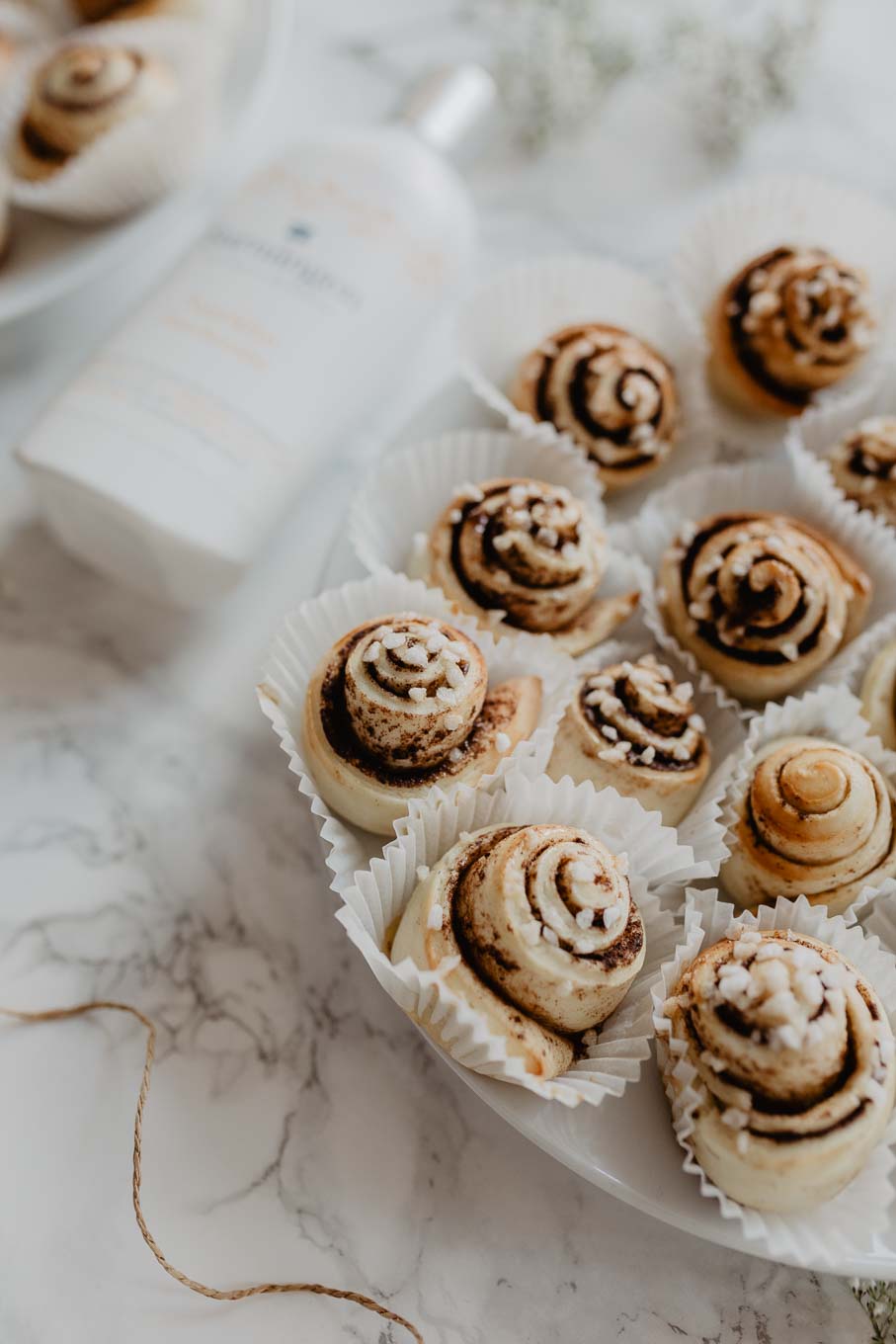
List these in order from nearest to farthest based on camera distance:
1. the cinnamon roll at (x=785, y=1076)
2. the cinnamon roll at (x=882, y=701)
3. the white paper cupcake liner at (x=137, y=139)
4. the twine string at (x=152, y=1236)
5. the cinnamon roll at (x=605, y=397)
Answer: the cinnamon roll at (x=785, y=1076) < the twine string at (x=152, y=1236) < the cinnamon roll at (x=882, y=701) < the cinnamon roll at (x=605, y=397) < the white paper cupcake liner at (x=137, y=139)

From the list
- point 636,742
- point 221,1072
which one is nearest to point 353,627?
point 636,742

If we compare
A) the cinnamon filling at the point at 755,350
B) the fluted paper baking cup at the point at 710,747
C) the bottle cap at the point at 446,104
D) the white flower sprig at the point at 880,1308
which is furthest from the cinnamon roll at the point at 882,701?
the bottle cap at the point at 446,104

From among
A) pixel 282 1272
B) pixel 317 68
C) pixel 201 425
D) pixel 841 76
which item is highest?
pixel 841 76

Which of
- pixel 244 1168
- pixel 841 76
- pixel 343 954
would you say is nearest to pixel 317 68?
pixel 841 76

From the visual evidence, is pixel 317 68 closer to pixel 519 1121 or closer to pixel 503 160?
pixel 503 160

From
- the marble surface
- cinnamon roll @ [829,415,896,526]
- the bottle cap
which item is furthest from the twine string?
the bottle cap

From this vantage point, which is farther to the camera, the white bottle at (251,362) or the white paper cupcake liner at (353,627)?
the white bottle at (251,362)

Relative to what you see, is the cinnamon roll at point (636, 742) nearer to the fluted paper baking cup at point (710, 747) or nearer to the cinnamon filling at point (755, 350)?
the fluted paper baking cup at point (710, 747)
